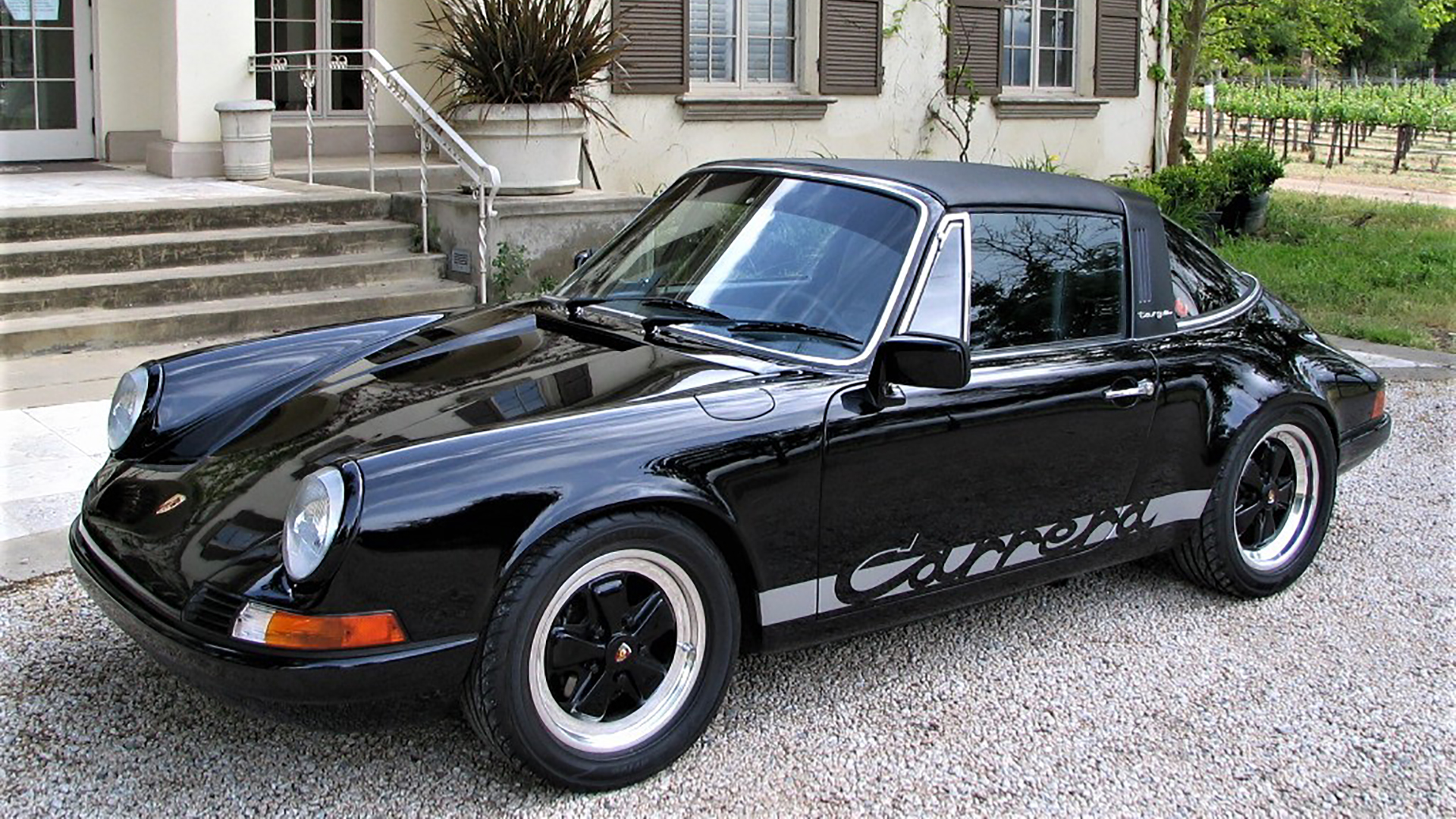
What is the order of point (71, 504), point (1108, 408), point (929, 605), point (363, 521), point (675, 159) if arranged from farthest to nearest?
point (675, 159) → point (71, 504) → point (1108, 408) → point (929, 605) → point (363, 521)

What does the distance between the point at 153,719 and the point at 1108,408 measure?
8.89 feet

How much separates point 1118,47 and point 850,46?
3892 mm

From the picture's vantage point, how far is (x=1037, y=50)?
15.0 metres

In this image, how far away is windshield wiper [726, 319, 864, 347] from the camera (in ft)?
12.4

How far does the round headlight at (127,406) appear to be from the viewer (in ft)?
13.0

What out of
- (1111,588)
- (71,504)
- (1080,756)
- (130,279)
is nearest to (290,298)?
(130,279)

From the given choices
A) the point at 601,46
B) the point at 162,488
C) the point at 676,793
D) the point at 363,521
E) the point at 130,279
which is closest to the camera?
the point at 363,521

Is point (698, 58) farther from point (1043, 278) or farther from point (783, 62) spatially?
point (1043, 278)

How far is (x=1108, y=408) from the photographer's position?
413cm

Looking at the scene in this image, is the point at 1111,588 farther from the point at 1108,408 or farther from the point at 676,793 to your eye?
the point at 676,793

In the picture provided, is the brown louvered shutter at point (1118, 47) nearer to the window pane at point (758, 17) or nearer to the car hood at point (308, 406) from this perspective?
the window pane at point (758, 17)

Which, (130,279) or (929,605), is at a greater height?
(130,279)

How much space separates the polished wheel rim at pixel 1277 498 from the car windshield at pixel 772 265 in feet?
5.07

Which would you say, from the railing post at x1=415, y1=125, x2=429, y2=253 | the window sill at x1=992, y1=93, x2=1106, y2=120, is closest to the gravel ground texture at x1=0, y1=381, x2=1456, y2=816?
the railing post at x1=415, y1=125, x2=429, y2=253
